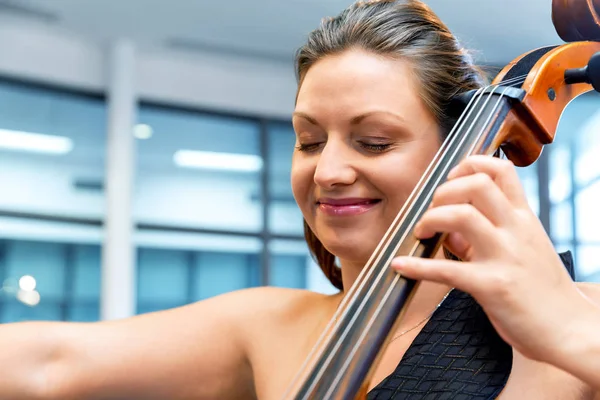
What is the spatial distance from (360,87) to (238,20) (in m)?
4.05

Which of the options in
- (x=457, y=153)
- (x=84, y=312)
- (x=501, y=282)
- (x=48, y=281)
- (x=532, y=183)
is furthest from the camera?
(x=532, y=183)

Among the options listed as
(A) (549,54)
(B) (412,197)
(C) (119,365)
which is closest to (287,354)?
(C) (119,365)

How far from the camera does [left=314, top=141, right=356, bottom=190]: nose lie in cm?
78

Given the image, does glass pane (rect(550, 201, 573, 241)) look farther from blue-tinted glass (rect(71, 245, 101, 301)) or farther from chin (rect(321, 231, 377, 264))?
chin (rect(321, 231, 377, 264))

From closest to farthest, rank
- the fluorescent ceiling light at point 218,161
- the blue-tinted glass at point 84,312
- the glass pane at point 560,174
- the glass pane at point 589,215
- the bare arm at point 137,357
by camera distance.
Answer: the bare arm at point 137,357 → the glass pane at point 589,215 → the blue-tinted glass at point 84,312 → the glass pane at point 560,174 → the fluorescent ceiling light at point 218,161

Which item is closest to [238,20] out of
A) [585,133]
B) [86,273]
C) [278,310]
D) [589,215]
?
[86,273]

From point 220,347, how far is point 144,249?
4239 millimetres

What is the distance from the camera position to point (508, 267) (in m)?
0.49

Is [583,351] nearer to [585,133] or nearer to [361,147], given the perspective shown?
[361,147]

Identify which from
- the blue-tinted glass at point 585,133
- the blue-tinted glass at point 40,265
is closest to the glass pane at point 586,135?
the blue-tinted glass at point 585,133

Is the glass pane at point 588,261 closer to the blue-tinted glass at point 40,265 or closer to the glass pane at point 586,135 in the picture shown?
the glass pane at point 586,135

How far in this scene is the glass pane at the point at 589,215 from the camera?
4758 millimetres

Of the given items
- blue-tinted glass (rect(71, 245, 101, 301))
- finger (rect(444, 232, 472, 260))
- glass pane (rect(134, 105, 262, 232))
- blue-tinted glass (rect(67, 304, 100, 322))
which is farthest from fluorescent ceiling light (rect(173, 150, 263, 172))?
finger (rect(444, 232, 472, 260))

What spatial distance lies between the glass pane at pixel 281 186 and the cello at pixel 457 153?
4591 mm
